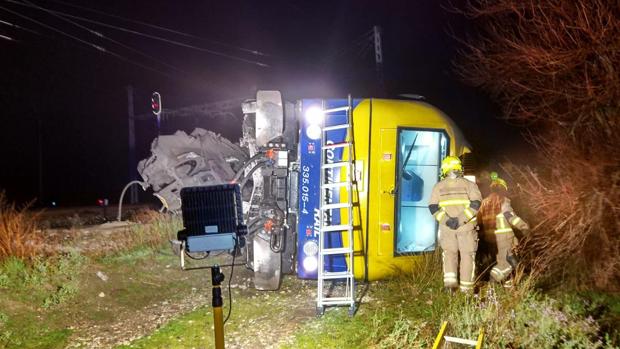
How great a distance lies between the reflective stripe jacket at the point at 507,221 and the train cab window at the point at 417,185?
86 cm

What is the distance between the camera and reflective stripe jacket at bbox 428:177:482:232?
5621mm

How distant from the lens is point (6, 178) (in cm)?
3012

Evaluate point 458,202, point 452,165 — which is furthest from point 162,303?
point 452,165

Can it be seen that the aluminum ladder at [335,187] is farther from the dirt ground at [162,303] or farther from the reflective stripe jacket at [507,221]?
the reflective stripe jacket at [507,221]

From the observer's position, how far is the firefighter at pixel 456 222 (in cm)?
560

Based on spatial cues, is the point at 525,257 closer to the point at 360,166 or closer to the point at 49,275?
the point at 360,166

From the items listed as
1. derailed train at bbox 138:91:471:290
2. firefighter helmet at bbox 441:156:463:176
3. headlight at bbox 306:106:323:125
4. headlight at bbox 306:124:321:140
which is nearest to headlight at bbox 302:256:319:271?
derailed train at bbox 138:91:471:290

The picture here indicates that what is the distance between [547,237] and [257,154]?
13.4ft

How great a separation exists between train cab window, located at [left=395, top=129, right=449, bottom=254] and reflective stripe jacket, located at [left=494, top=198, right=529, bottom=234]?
864 mm

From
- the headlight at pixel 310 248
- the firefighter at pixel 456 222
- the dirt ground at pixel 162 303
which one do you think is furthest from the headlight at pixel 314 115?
the dirt ground at pixel 162 303

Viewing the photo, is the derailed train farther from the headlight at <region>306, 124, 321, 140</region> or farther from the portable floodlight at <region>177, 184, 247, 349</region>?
the portable floodlight at <region>177, 184, 247, 349</region>

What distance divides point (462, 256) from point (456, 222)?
0.43m

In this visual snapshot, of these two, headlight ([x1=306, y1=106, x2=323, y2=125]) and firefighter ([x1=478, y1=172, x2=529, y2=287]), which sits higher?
headlight ([x1=306, y1=106, x2=323, y2=125])

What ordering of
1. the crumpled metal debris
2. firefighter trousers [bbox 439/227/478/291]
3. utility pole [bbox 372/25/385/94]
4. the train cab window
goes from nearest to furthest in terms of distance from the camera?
firefighter trousers [bbox 439/227/478/291] < the train cab window < the crumpled metal debris < utility pole [bbox 372/25/385/94]
